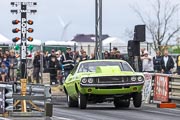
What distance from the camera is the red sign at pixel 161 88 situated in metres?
21.4

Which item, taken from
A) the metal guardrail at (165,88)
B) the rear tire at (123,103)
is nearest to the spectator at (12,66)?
the metal guardrail at (165,88)

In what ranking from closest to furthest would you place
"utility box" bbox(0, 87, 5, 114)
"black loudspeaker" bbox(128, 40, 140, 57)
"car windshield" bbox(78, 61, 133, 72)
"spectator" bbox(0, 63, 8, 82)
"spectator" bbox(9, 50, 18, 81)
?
"utility box" bbox(0, 87, 5, 114) → "car windshield" bbox(78, 61, 133, 72) → "black loudspeaker" bbox(128, 40, 140, 57) → "spectator" bbox(0, 63, 8, 82) → "spectator" bbox(9, 50, 18, 81)

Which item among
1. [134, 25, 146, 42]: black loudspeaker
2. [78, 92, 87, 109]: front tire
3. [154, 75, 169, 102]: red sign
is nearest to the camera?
[78, 92, 87, 109]: front tire

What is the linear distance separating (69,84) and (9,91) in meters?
5.02

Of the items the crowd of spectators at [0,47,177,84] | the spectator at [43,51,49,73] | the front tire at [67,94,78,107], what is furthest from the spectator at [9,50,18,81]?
the front tire at [67,94,78,107]

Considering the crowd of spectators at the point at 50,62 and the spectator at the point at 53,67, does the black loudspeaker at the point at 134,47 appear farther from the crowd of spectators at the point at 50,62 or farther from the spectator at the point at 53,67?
the spectator at the point at 53,67

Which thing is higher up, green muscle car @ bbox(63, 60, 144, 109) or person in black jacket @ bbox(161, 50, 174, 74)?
person in black jacket @ bbox(161, 50, 174, 74)

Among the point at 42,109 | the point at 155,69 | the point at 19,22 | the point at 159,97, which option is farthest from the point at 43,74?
the point at 42,109

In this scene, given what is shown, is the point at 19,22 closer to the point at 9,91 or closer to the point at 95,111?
the point at 95,111

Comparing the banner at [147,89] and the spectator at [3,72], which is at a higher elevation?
the spectator at [3,72]

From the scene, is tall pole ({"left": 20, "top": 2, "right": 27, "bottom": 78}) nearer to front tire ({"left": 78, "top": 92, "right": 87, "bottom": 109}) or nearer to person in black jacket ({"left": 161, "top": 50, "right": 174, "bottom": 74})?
person in black jacket ({"left": 161, "top": 50, "right": 174, "bottom": 74})

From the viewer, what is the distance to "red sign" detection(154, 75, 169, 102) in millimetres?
21438

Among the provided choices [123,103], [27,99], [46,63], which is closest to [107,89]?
[123,103]

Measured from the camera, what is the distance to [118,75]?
61.5 feet
